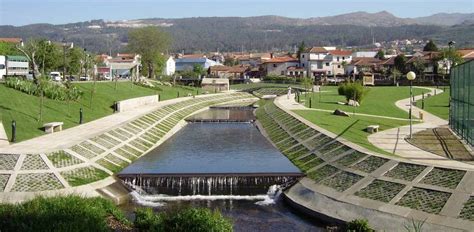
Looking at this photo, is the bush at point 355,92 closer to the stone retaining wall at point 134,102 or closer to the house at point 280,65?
the stone retaining wall at point 134,102

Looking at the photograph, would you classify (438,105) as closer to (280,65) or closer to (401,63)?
(401,63)

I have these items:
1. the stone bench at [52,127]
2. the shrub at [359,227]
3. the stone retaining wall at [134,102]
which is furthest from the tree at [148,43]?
the shrub at [359,227]

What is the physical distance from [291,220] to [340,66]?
150m

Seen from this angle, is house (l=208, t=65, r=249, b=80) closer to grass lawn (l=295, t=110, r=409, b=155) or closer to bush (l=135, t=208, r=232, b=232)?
grass lawn (l=295, t=110, r=409, b=155)

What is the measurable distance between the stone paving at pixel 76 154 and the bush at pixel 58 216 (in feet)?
37.9

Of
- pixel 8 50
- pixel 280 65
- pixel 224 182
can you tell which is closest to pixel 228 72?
pixel 280 65

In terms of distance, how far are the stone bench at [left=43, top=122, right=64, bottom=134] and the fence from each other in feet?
100

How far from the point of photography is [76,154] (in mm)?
39562

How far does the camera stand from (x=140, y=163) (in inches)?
1720

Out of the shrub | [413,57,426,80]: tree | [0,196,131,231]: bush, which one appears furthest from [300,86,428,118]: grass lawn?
[0,196,131,231]: bush

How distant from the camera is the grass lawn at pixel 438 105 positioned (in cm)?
6451

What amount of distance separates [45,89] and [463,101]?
3945cm

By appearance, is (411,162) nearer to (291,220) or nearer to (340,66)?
(291,220)

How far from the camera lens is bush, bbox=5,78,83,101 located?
59219 mm
